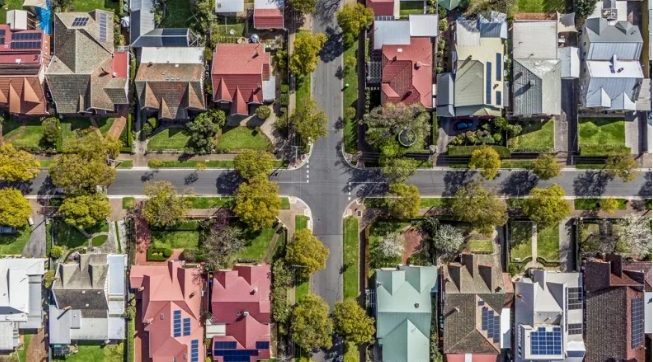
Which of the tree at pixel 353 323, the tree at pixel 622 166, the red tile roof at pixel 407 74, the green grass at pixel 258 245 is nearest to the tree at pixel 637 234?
the tree at pixel 622 166

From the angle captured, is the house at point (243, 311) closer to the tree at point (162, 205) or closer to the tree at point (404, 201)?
the tree at point (162, 205)

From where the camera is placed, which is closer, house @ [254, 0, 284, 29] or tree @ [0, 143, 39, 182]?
tree @ [0, 143, 39, 182]

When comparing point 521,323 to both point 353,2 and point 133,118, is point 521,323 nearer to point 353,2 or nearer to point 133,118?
point 353,2

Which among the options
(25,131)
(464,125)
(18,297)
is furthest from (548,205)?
Answer: (25,131)

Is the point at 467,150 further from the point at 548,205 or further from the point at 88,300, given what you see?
the point at 88,300

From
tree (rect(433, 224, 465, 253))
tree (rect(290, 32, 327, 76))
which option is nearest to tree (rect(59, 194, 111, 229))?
tree (rect(290, 32, 327, 76))

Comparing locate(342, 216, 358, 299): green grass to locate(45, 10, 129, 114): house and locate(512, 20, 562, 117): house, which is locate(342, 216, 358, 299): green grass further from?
locate(45, 10, 129, 114): house
